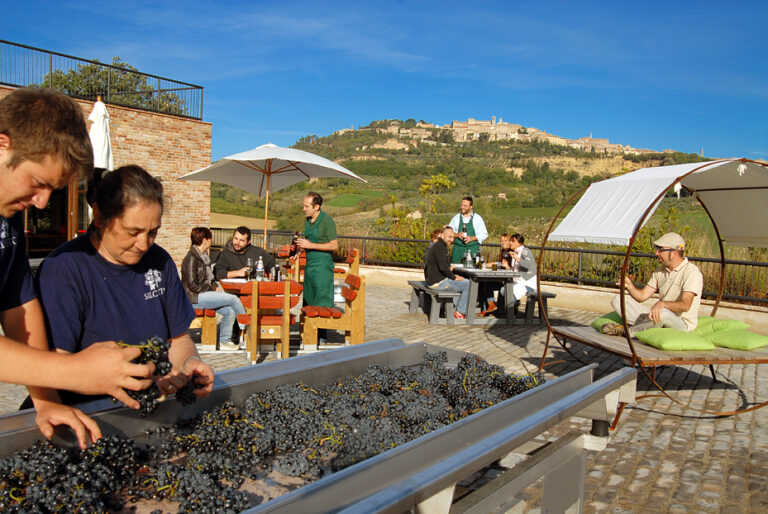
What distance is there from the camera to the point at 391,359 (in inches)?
123

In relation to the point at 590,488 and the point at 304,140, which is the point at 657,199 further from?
the point at 304,140

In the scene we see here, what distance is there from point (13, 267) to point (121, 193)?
411 millimetres

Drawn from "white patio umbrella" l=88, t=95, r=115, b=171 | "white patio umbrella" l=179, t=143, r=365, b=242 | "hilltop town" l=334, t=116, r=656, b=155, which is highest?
"hilltop town" l=334, t=116, r=656, b=155

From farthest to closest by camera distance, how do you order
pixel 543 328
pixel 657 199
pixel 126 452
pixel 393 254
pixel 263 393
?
pixel 393 254 → pixel 543 328 → pixel 657 199 → pixel 263 393 → pixel 126 452

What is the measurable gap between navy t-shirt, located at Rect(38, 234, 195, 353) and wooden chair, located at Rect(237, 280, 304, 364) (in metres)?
4.69

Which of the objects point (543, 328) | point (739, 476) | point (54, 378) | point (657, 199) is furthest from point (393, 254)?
point (54, 378)

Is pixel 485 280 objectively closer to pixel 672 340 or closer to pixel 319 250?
pixel 319 250

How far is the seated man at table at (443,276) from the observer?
10859 millimetres

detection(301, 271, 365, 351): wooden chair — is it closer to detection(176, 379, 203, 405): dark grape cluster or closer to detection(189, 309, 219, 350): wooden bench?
detection(189, 309, 219, 350): wooden bench

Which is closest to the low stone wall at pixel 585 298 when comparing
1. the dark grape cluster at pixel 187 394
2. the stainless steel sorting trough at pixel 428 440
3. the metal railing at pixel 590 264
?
the metal railing at pixel 590 264

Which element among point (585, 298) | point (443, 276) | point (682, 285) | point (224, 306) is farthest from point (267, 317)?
point (585, 298)

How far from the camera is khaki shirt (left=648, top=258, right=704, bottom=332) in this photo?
6.74 meters

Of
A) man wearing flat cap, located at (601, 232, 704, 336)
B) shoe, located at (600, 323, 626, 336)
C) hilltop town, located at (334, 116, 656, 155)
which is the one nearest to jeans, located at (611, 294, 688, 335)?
man wearing flat cap, located at (601, 232, 704, 336)

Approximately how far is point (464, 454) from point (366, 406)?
793 mm
